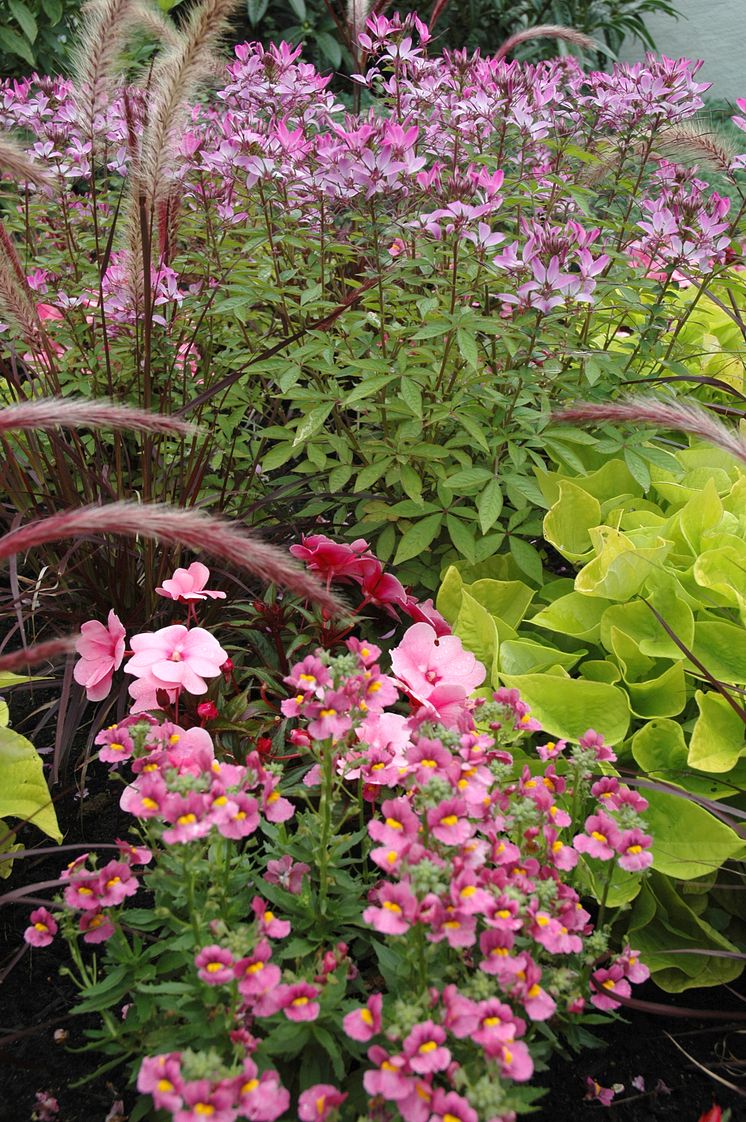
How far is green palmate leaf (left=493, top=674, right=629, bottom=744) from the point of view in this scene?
1490 mm

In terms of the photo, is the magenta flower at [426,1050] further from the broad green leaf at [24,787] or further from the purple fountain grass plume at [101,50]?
the purple fountain grass plume at [101,50]

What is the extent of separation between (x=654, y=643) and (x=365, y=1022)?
92 centimetres

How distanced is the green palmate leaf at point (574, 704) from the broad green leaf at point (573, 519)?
0.43 meters

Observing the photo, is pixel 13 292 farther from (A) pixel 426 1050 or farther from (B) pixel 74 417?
(A) pixel 426 1050

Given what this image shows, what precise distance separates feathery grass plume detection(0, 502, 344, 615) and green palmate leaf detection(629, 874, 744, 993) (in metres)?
0.75

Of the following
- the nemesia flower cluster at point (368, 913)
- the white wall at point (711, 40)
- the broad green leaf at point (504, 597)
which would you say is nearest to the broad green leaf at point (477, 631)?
the broad green leaf at point (504, 597)

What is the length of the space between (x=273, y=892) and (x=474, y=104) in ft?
5.10

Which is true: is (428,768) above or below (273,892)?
above

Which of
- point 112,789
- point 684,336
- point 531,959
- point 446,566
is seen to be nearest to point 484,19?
point 684,336

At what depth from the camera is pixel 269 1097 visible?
868mm

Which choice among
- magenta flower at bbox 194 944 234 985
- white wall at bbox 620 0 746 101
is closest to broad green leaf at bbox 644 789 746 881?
magenta flower at bbox 194 944 234 985

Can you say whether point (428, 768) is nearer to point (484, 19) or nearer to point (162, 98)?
point (162, 98)

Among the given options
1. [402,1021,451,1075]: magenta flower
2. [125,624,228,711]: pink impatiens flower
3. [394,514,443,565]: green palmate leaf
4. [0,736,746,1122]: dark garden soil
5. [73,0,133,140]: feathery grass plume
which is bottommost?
[0,736,746,1122]: dark garden soil

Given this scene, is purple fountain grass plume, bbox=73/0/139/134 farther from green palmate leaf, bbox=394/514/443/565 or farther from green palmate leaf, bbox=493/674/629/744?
green palmate leaf, bbox=493/674/629/744
